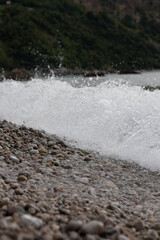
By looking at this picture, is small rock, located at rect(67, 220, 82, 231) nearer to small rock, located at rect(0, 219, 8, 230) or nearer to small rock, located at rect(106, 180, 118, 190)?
small rock, located at rect(0, 219, 8, 230)

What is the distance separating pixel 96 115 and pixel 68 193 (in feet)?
19.8

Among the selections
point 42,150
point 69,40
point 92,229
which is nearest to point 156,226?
point 92,229

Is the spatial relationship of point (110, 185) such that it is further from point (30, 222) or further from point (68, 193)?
point (30, 222)

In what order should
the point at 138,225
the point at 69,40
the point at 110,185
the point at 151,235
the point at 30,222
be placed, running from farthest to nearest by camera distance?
the point at 69,40
the point at 110,185
the point at 138,225
the point at 151,235
the point at 30,222

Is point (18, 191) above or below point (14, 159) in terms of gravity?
above

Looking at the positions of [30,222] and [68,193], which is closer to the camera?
[30,222]

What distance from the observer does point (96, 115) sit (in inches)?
416

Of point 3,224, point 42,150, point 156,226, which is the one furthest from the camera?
point 42,150

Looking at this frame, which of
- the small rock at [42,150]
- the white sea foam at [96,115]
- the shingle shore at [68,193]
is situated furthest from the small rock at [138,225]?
the small rock at [42,150]

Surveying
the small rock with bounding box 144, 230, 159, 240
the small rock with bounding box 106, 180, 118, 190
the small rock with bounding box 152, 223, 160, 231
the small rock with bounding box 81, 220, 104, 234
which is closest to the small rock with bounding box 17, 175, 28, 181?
the small rock with bounding box 106, 180, 118, 190

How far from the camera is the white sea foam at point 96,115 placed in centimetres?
845

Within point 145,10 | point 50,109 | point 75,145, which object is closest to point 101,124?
point 75,145

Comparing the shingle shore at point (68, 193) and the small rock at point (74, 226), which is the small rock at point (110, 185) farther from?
the small rock at point (74, 226)

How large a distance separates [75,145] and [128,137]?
143cm
